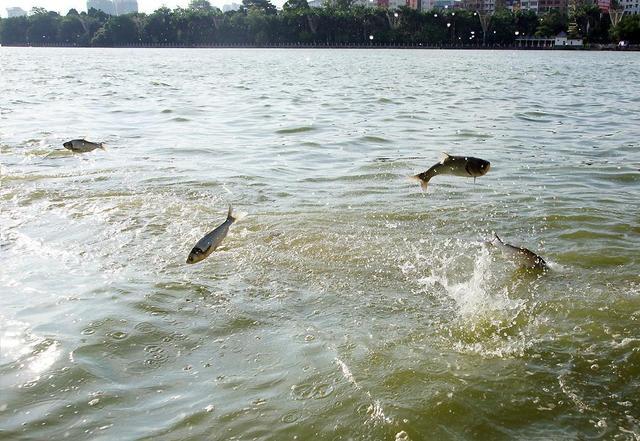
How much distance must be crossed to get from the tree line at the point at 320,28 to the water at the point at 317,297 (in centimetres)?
16020

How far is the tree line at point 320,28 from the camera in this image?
534 ft

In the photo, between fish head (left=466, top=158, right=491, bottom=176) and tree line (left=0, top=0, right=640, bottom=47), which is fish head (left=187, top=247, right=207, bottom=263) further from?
tree line (left=0, top=0, right=640, bottom=47)

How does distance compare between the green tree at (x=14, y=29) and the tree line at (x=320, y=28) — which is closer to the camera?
the tree line at (x=320, y=28)

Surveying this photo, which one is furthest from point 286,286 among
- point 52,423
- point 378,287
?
point 52,423

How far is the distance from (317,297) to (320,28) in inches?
6739

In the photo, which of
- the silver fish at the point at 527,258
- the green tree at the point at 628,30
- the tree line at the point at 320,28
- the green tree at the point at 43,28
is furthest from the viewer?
the green tree at the point at 43,28

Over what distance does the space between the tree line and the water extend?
16020 centimetres

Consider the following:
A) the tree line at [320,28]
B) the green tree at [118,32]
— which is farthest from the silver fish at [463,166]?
the green tree at [118,32]

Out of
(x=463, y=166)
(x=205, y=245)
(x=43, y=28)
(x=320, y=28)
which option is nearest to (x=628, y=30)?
(x=320, y=28)

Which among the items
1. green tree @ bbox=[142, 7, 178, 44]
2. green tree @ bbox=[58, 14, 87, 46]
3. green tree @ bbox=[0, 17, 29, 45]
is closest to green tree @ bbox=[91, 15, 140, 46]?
green tree @ bbox=[142, 7, 178, 44]

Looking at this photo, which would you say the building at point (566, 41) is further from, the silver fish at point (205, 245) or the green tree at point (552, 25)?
the silver fish at point (205, 245)

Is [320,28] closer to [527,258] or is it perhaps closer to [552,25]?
[552,25]

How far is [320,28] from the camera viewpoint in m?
169

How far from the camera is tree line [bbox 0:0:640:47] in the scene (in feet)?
534
